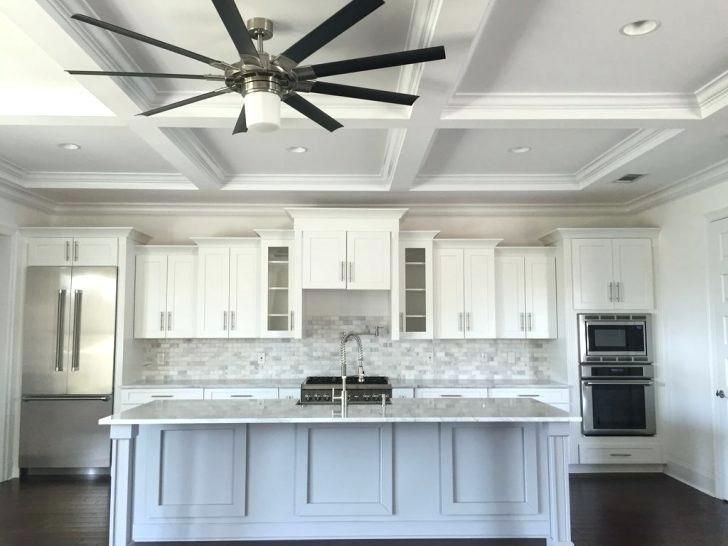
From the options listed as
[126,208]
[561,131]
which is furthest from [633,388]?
[126,208]

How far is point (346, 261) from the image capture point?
5066 mm

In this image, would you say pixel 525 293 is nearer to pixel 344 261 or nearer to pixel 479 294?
pixel 479 294

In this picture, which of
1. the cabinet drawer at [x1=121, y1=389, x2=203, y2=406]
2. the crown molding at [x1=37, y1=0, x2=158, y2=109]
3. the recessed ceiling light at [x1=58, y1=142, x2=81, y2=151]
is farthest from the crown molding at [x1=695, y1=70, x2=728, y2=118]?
the cabinet drawer at [x1=121, y1=389, x2=203, y2=406]

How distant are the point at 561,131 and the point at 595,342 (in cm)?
A: 233

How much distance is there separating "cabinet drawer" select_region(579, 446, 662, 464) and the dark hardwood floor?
137 mm

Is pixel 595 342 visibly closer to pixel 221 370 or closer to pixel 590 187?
pixel 590 187

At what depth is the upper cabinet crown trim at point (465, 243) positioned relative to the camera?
5.35 metres

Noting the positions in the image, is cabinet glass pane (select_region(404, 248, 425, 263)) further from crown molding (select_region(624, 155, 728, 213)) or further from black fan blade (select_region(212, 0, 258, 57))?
black fan blade (select_region(212, 0, 258, 57))

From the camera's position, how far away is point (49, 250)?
5137 mm

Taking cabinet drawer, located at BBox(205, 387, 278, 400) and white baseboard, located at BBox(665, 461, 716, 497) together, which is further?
cabinet drawer, located at BBox(205, 387, 278, 400)

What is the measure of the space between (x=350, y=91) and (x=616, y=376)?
4213mm

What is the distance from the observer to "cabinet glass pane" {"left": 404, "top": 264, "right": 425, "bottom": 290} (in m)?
5.32

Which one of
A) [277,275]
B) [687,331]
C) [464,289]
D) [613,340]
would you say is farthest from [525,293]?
[277,275]

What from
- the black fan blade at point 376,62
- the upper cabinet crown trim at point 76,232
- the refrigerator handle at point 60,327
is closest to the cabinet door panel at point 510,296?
the upper cabinet crown trim at point 76,232
